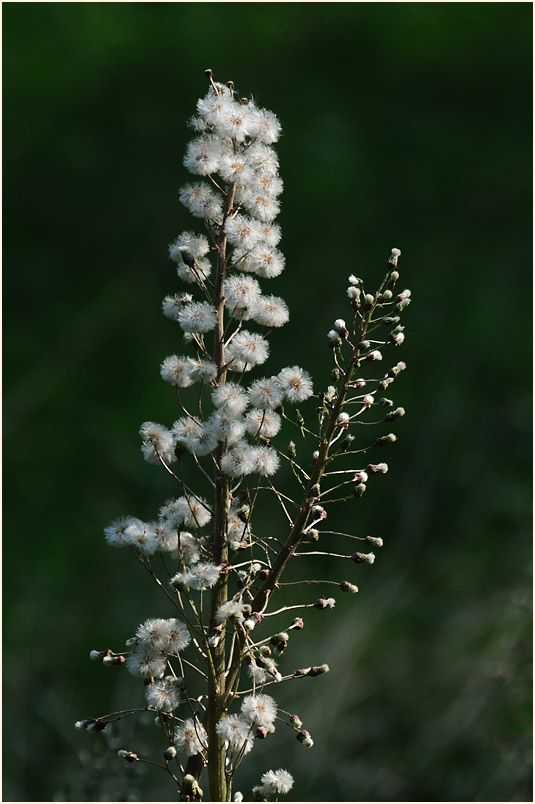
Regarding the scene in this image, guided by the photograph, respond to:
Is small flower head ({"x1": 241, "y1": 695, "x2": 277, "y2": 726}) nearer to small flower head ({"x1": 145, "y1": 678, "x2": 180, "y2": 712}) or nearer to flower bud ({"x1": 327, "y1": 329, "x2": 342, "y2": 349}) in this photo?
small flower head ({"x1": 145, "y1": 678, "x2": 180, "y2": 712})

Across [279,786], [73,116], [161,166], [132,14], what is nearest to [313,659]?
[279,786]

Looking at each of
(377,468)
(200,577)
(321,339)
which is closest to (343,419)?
(377,468)

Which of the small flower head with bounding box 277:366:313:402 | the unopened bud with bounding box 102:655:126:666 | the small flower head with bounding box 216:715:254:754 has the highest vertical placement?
the small flower head with bounding box 277:366:313:402

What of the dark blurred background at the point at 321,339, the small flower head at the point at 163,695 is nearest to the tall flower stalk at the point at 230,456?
the small flower head at the point at 163,695

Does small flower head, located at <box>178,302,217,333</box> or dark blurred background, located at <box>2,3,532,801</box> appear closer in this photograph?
small flower head, located at <box>178,302,217,333</box>

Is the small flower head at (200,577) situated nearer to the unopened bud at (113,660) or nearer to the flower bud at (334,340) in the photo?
the unopened bud at (113,660)

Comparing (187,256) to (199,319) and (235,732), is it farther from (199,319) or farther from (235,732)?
(235,732)

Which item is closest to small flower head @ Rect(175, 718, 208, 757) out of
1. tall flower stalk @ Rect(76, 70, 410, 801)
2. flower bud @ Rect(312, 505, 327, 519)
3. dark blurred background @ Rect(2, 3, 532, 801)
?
tall flower stalk @ Rect(76, 70, 410, 801)

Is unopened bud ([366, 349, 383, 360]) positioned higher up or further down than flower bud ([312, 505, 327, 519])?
higher up
